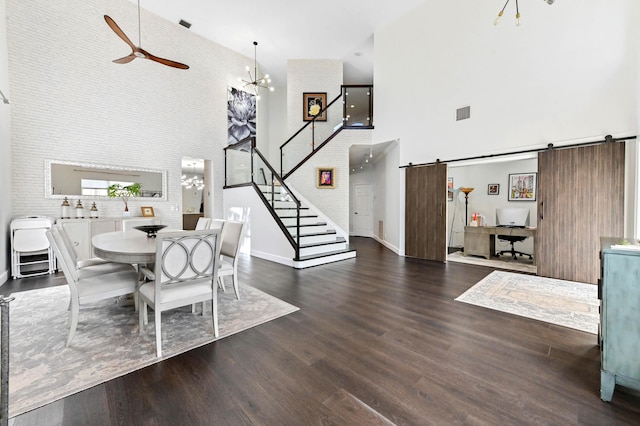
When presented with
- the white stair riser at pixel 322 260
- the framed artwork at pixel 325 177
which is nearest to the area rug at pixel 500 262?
the white stair riser at pixel 322 260

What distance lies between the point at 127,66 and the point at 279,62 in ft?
14.2

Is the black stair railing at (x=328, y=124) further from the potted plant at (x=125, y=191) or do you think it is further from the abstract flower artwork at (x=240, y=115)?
the potted plant at (x=125, y=191)

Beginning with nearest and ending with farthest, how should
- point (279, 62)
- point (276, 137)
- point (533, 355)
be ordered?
point (533, 355)
point (279, 62)
point (276, 137)

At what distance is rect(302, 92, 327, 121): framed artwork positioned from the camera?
8.27 m

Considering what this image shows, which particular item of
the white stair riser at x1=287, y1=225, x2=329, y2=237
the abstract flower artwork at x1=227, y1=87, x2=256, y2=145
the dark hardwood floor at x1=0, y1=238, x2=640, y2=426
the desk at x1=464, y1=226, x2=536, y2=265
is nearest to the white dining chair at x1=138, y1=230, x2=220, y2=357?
the dark hardwood floor at x1=0, y1=238, x2=640, y2=426

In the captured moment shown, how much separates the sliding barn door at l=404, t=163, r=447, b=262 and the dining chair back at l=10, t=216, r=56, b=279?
7024mm

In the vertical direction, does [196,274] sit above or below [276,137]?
below

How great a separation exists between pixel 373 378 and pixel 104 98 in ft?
23.6

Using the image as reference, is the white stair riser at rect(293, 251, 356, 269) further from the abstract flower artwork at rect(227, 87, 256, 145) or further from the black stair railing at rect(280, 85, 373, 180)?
the abstract flower artwork at rect(227, 87, 256, 145)

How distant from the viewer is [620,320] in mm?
1565

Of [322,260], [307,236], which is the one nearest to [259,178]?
[307,236]

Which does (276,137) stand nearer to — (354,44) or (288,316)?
(354,44)

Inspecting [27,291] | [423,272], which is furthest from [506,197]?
Result: [27,291]

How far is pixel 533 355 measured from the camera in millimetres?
2098
